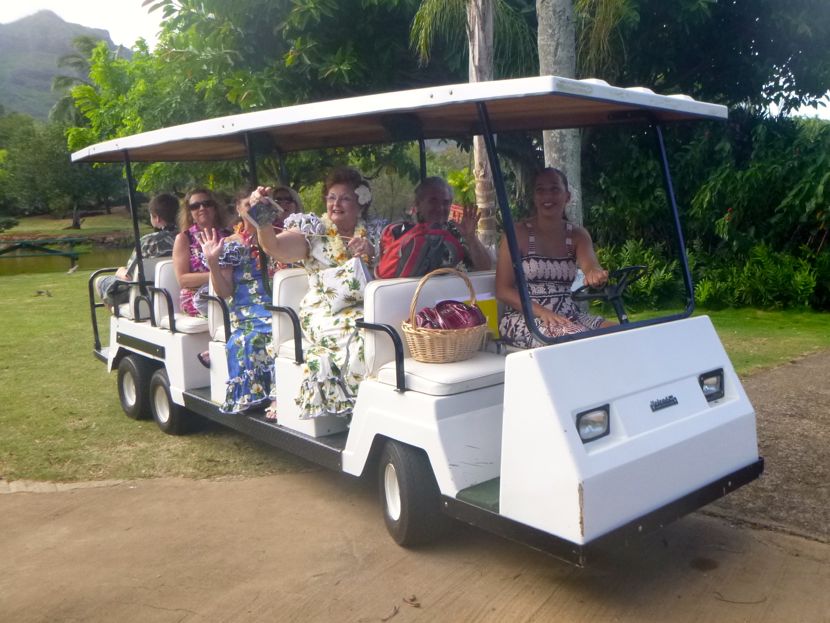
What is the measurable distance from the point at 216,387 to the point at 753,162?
27.9 feet

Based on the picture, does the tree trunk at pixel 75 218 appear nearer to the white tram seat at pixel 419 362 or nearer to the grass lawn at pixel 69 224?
the grass lawn at pixel 69 224

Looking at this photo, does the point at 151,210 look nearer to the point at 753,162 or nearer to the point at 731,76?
the point at 753,162

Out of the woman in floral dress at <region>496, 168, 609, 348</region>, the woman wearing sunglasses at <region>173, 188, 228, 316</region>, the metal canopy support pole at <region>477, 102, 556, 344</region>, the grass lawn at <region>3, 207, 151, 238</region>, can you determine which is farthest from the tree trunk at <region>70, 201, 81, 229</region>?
the metal canopy support pole at <region>477, 102, 556, 344</region>

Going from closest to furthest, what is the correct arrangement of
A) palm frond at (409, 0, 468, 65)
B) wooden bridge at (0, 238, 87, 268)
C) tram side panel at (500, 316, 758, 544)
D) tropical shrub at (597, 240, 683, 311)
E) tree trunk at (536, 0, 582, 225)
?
1. tram side panel at (500, 316, 758, 544)
2. tree trunk at (536, 0, 582, 225)
3. palm frond at (409, 0, 468, 65)
4. tropical shrub at (597, 240, 683, 311)
5. wooden bridge at (0, 238, 87, 268)

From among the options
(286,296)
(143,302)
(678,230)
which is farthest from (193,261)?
(678,230)

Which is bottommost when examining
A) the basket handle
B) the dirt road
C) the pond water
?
the pond water

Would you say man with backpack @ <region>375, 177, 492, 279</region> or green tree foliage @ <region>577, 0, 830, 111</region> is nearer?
man with backpack @ <region>375, 177, 492, 279</region>

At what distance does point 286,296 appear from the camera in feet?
15.0

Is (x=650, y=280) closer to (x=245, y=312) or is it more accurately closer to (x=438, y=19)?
(x=438, y=19)

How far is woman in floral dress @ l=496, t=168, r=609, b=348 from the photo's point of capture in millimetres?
4152

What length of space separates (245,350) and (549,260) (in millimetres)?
1775

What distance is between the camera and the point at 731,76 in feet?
38.6

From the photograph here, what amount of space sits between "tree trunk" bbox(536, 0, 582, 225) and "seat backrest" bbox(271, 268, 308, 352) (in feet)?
9.88

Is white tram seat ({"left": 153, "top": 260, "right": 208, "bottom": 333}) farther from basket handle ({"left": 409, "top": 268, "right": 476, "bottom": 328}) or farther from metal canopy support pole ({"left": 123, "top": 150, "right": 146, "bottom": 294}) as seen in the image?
basket handle ({"left": 409, "top": 268, "right": 476, "bottom": 328})
